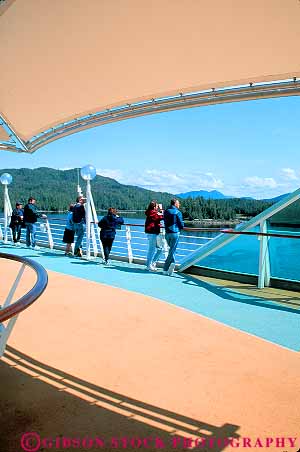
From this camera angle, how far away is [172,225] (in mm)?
6359

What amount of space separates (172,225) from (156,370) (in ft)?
12.9

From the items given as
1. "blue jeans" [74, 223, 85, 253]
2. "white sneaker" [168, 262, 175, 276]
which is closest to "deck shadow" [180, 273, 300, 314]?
"white sneaker" [168, 262, 175, 276]

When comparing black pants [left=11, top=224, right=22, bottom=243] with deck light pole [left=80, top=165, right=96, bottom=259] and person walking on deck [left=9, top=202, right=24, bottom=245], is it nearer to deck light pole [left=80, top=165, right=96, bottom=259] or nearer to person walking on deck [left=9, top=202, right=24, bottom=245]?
person walking on deck [left=9, top=202, right=24, bottom=245]

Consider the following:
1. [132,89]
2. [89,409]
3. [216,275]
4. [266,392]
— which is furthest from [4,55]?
[266,392]

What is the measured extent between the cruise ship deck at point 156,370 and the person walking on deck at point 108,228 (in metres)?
2.64

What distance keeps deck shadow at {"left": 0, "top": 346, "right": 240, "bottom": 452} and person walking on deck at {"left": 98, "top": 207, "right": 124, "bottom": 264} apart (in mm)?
4981

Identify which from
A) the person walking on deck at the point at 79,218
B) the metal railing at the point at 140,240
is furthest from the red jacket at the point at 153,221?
the person walking on deck at the point at 79,218

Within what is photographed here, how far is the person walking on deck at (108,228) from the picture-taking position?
738cm

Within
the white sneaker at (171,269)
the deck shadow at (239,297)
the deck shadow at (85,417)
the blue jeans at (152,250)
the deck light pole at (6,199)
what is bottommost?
the deck shadow at (85,417)

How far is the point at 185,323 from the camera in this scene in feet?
12.1

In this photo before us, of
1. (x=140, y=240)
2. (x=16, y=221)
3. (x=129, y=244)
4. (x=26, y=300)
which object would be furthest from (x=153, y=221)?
(x=16, y=221)

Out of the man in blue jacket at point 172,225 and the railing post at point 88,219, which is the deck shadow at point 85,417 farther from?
the railing post at point 88,219

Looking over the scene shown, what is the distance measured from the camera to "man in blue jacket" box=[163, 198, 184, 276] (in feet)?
20.8

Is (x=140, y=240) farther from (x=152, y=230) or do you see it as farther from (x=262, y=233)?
(x=262, y=233)
